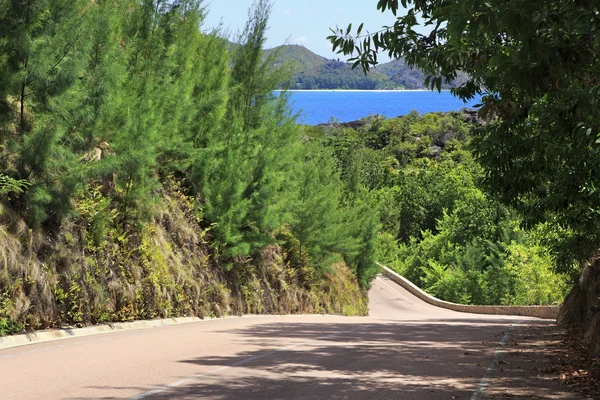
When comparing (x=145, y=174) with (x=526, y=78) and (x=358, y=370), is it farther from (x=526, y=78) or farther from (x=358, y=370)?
(x=526, y=78)

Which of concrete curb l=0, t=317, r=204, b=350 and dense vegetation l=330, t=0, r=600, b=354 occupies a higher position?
dense vegetation l=330, t=0, r=600, b=354

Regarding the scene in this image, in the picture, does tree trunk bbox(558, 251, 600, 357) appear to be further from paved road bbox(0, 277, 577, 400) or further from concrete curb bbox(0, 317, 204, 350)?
concrete curb bbox(0, 317, 204, 350)

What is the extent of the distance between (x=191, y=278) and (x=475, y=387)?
617 inches

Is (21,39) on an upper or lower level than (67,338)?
upper

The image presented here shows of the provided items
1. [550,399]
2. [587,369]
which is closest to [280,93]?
[587,369]

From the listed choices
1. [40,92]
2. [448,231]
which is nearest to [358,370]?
[40,92]

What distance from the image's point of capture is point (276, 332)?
19.8 metres

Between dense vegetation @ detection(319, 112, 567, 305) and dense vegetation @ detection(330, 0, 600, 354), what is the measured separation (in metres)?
31.4

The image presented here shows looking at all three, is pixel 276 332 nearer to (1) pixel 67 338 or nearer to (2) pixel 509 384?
(1) pixel 67 338

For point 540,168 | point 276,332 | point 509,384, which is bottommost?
point 276,332

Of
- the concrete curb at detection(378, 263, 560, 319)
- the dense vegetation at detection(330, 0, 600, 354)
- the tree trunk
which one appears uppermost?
the dense vegetation at detection(330, 0, 600, 354)

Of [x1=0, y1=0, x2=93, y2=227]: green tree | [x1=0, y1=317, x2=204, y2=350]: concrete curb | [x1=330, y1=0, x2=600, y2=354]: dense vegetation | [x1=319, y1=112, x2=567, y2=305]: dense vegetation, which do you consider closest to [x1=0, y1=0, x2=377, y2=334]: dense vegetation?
[x1=0, y1=0, x2=93, y2=227]: green tree

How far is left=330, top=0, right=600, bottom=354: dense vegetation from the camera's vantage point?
6.38 meters

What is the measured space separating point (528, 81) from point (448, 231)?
8878 centimetres
